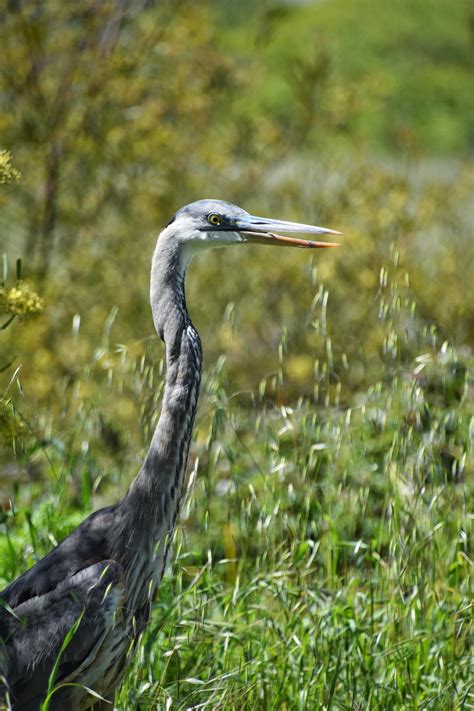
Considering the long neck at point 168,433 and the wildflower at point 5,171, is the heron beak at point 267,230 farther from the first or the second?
the wildflower at point 5,171

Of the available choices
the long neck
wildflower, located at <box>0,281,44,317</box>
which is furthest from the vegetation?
the long neck

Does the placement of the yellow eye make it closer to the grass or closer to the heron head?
the heron head

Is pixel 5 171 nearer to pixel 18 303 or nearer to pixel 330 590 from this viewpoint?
pixel 18 303

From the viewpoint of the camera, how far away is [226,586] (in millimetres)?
4195

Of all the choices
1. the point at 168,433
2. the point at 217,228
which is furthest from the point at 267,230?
the point at 168,433

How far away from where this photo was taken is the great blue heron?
9.30 ft

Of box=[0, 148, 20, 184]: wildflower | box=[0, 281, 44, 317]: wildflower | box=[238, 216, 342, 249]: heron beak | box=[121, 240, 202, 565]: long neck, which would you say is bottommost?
box=[121, 240, 202, 565]: long neck

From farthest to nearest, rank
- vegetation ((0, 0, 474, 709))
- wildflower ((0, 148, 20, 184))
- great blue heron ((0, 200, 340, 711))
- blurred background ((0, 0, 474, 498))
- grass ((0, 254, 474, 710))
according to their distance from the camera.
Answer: blurred background ((0, 0, 474, 498))
vegetation ((0, 0, 474, 709))
grass ((0, 254, 474, 710))
great blue heron ((0, 200, 340, 711))
wildflower ((0, 148, 20, 184))

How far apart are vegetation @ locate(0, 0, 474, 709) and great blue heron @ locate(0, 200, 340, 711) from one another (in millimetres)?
145

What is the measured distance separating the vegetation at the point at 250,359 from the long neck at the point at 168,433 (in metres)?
0.14

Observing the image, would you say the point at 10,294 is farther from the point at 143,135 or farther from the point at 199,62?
the point at 199,62

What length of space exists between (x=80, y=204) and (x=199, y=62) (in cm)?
119

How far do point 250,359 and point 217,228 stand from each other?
3355 mm

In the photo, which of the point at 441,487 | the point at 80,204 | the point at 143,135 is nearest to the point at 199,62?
the point at 143,135
